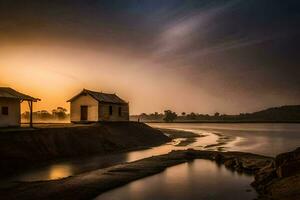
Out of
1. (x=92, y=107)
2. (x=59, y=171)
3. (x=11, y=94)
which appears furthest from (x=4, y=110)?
(x=92, y=107)

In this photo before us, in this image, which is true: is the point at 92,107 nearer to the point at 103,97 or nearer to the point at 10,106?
the point at 103,97

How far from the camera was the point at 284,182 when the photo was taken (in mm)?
19172

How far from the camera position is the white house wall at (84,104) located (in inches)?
2168

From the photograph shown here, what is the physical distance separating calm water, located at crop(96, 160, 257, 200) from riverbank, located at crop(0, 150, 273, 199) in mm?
983

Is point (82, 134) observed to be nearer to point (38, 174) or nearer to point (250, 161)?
point (38, 174)

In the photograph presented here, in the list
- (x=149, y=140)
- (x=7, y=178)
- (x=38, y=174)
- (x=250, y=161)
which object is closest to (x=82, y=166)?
(x=38, y=174)

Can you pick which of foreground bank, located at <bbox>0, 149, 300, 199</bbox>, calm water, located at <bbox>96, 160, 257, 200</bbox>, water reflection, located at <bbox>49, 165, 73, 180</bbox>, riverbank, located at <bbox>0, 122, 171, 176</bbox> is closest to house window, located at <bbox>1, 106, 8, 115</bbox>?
riverbank, located at <bbox>0, 122, 171, 176</bbox>

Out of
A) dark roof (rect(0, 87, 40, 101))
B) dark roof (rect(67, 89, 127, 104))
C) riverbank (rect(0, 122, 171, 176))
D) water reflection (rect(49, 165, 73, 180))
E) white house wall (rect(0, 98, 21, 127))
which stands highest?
dark roof (rect(67, 89, 127, 104))

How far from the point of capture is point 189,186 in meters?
23.8

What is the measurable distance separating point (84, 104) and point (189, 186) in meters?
35.9

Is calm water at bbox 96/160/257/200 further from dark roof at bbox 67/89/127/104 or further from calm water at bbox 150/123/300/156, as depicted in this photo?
dark roof at bbox 67/89/127/104

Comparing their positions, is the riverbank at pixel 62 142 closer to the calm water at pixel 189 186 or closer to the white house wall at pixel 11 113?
the white house wall at pixel 11 113

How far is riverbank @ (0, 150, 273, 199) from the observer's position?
19734 millimetres

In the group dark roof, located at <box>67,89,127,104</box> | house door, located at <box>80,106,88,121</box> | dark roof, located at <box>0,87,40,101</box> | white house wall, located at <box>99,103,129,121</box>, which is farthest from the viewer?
house door, located at <box>80,106,88,121</box>
